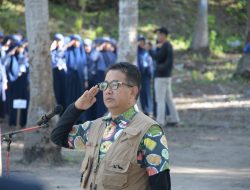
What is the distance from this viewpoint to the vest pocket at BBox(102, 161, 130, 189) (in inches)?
177

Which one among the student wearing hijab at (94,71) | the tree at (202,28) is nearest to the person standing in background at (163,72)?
the student wearing hijab at (94,71)

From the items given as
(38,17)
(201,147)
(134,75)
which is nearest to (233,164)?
(201,147)

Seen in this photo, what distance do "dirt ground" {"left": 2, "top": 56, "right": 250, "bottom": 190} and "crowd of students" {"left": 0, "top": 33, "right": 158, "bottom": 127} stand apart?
72.9 inches

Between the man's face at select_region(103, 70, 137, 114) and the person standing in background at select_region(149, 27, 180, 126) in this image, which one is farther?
the person standing in background at select_region(149, 27, 180, 126)

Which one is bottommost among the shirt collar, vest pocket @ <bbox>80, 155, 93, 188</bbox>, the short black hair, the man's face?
vest pocket @ <bbox>80, 155, 93, 188</bbox>

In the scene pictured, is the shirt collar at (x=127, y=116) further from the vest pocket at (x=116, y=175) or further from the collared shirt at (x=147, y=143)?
the vest pocket at (x=116, y=175)

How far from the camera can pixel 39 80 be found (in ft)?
37.9

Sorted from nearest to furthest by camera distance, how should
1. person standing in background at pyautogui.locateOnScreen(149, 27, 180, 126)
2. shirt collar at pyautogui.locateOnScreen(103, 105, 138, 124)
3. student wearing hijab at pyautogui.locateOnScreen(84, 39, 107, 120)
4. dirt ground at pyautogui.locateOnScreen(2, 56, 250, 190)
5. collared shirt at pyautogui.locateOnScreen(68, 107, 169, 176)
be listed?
1. collared shirt at pyautogui.locateOnScreen(68, 107, 169, 176)
2. shirt collar at pyautogui.locateOnScreen(103, 105, 138, 124)
3. dirt ground at pyautogui.locateOnScreen(2, 56, 250, 190)
4. person standing in background at pyautogui.locateOnScreen(149, 27, 180, 126)
5. student wearing hijab at pyautogui.locateOnScreen(84, 39, 107, 120)

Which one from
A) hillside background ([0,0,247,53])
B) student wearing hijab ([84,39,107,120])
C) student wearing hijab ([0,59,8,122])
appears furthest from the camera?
hillside background ([0,0,247,53])

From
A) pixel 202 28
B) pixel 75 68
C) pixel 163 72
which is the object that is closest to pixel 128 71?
pixel 163 72

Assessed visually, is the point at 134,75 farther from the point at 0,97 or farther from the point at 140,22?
the point at 140,22

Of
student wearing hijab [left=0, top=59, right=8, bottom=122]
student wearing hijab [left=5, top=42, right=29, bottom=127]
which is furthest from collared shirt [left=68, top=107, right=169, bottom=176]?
student wearing hijab [left=5, top=42, right=29, bottom=127]

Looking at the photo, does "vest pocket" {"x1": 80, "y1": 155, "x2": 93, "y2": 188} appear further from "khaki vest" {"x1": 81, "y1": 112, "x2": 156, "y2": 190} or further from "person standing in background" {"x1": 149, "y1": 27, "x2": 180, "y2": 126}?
"person standing in background" {"x1": 149, "y1": 27, "x2": 180, "y2": 126}

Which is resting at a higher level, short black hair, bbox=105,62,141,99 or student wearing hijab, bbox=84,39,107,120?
short black hair, bbox=105,62,141,99
